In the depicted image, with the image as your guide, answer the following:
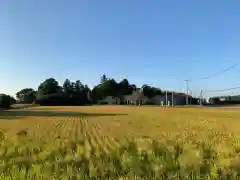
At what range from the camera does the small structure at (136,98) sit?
128 meters

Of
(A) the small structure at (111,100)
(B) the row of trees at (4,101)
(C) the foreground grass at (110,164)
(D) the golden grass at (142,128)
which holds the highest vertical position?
(A) the small structure at (111,100)

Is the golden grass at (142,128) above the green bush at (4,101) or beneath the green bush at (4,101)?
beneath

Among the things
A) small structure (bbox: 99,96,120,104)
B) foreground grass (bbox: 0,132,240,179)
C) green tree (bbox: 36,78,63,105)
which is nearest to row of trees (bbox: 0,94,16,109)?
green tree (bbox: 36,78,63,105)

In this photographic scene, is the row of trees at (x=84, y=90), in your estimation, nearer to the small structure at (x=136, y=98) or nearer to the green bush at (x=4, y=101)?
the small structure at (x=136, y=98)

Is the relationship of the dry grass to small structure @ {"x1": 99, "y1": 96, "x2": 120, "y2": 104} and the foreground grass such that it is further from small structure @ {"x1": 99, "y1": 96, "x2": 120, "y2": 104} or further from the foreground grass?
small structure @ {"x1": 99, "y1": 96, "x2": 120, "y2": 104}

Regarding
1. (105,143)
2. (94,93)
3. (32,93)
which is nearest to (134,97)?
(94,93)

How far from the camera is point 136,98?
130625 mm

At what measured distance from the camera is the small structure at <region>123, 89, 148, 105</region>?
128375 millimetres

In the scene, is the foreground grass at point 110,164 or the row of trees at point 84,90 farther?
the row of trees at point 84,90

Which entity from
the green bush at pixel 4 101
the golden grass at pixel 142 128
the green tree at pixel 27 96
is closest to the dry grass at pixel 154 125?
the golden grass at pixel 142 128

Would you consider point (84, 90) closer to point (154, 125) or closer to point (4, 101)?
point (4, 101)

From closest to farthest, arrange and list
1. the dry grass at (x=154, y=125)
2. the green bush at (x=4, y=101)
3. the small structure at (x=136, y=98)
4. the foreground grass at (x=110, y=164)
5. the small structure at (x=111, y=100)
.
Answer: the foreground grass at (x=110, y=164), the dry grass at (x=154, y=125), the green bush at (x=4, y=101), the small structure at (x=136, y=98), the small structure at (x=111, y=100)

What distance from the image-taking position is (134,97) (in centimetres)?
13475

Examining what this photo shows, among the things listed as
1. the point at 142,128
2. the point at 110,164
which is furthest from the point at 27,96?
the point at 110,164
